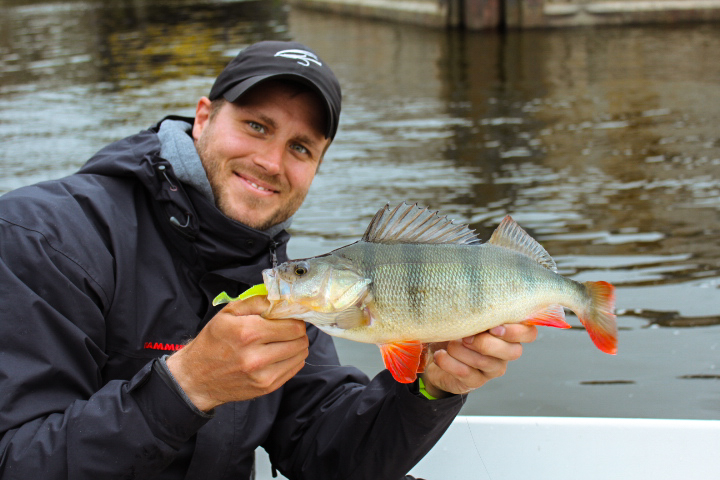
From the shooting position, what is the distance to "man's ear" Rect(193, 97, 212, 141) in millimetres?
3385

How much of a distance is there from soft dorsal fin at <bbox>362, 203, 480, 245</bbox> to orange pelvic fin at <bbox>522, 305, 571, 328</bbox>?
0.34 m

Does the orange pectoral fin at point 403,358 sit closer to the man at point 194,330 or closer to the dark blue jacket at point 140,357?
the man at point 194,330

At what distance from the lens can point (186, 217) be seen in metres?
2.84

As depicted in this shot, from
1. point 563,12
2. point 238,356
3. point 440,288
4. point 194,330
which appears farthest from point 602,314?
point 563,12

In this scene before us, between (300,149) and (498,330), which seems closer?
(498,330)

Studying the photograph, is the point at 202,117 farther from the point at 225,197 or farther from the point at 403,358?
the point at 403,358

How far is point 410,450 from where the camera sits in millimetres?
2771

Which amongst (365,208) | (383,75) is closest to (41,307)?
(365,208)

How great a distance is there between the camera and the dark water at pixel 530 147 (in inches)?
195

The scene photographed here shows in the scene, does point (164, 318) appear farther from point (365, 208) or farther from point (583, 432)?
point (365, 208)

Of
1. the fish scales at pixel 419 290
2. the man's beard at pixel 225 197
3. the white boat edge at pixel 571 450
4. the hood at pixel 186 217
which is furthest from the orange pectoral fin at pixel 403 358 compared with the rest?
the white boat edge at pixel 571 450

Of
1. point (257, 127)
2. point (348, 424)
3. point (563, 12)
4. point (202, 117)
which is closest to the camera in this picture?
point (348, 424)

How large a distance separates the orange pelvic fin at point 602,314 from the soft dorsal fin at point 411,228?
1.56 feet

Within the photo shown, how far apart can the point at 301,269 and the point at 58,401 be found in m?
0.91
